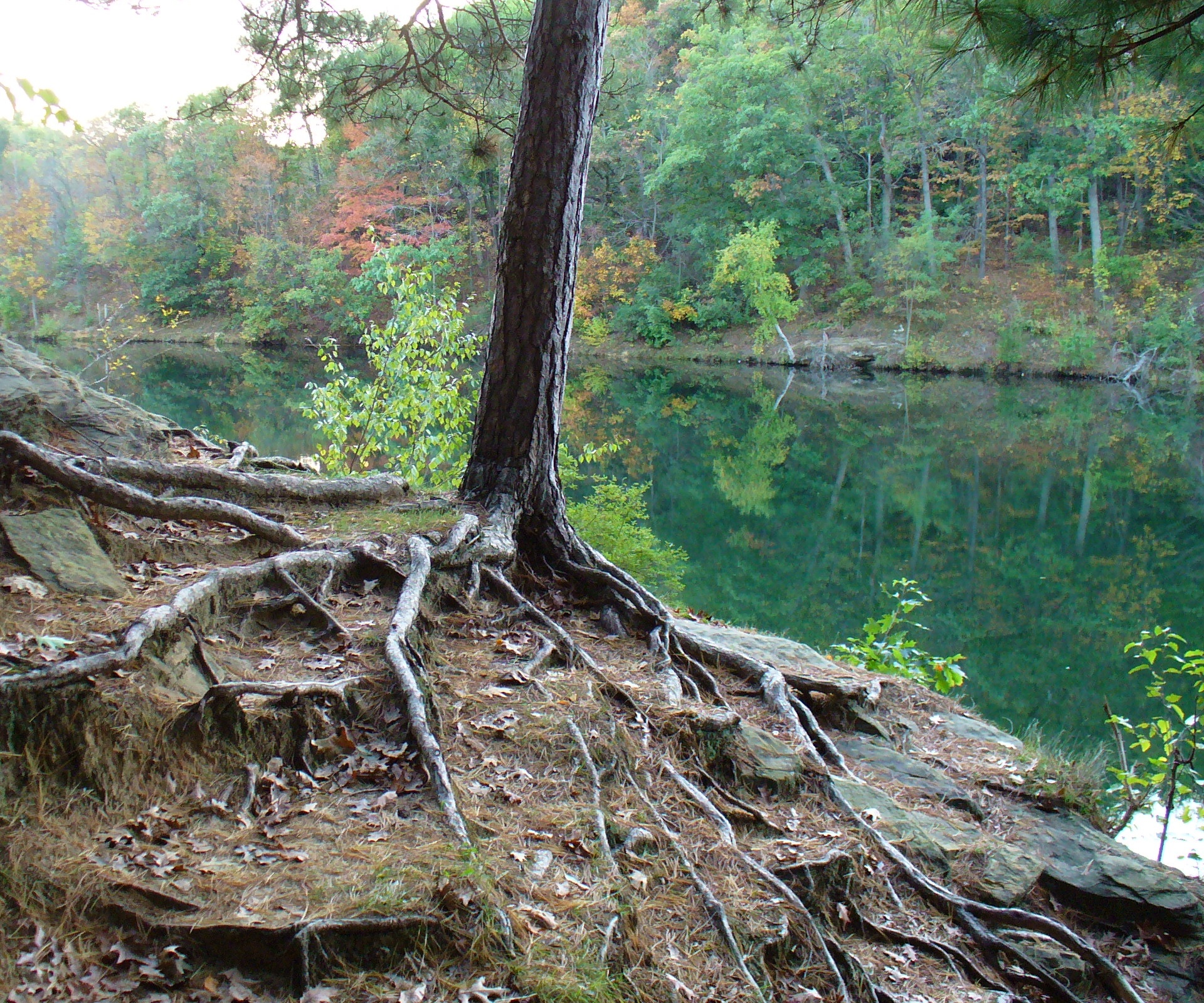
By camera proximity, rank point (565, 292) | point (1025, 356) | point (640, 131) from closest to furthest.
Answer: point (565, 292) → point (1025, 356) → point (640, 131)

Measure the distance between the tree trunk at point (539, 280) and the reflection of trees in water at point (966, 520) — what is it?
6.15 m

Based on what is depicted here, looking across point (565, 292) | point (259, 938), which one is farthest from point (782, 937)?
point (565, 292)

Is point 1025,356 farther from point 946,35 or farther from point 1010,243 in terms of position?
point 946,35

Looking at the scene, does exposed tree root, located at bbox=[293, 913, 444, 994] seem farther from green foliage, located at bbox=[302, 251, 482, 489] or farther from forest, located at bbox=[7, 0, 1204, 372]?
forest, located at bbox=[7, 0, 1204, 372]

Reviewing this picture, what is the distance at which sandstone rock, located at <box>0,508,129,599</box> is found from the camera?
11.3 feet

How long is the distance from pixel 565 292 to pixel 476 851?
3482mm

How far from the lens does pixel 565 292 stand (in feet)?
16.8

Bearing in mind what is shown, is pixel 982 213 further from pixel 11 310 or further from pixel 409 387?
pixel 11 310

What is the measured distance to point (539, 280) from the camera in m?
5.02

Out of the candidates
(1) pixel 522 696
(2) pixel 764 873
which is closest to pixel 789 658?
(1) pixel 522 696

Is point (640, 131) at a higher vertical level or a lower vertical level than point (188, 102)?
higher

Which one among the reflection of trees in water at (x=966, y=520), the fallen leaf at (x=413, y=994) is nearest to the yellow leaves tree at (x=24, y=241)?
the reflection of trees in water at (x=966, y=520)

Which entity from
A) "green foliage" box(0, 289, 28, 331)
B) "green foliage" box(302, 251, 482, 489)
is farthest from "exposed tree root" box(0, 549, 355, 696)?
"green foliage" box(0, 289, 28, 331)

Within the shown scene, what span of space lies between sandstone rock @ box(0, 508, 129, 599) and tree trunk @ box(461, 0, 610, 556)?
2161 mm
